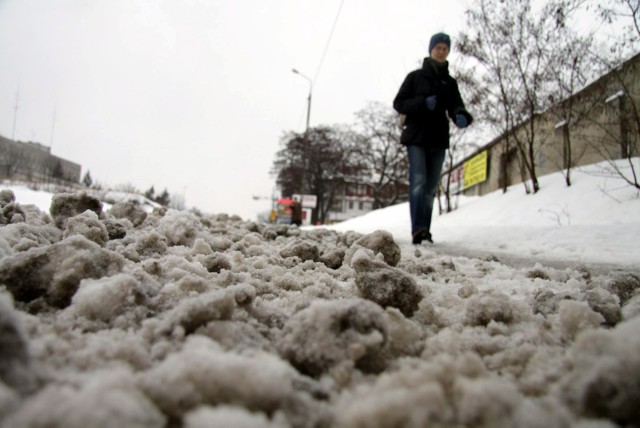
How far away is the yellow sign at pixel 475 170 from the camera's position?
51.8 feet

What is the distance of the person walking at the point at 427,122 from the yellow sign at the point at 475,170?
41.5 feet

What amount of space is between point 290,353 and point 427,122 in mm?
3265

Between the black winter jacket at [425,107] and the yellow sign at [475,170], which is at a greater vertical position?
the yellow sign at [475,170]

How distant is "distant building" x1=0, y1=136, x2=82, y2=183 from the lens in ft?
35.8

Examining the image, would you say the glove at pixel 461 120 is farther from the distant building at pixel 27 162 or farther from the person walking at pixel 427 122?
the distant building at pixel 27 162

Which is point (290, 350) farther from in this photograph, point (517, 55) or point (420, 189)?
point (517, 55)

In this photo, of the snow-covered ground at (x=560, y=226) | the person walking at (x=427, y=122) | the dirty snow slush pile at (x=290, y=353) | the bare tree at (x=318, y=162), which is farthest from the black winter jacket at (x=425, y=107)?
the bare tree at (x=318, y=162)

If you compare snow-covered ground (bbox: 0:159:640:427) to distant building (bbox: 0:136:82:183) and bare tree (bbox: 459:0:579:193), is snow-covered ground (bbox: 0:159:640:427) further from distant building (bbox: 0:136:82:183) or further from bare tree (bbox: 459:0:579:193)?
distant building (bbox: 0:136:82:183)

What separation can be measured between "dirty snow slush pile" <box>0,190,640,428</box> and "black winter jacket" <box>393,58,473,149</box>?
8.23ft

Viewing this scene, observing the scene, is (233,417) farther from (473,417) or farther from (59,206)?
(59,206)

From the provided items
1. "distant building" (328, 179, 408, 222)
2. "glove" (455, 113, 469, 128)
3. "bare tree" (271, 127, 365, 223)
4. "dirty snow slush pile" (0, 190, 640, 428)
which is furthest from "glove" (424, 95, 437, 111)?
"distant building" (328, 179, 408, 222)

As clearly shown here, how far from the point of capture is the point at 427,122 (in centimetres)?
355

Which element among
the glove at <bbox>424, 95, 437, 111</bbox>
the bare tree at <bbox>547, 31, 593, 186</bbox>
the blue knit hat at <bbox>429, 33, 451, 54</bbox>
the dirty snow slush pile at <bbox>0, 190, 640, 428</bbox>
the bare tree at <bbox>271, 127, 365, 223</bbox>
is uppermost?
the bare tree at <bbox>271, 127, 365, 223</bbox>

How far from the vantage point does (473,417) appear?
437 mm
